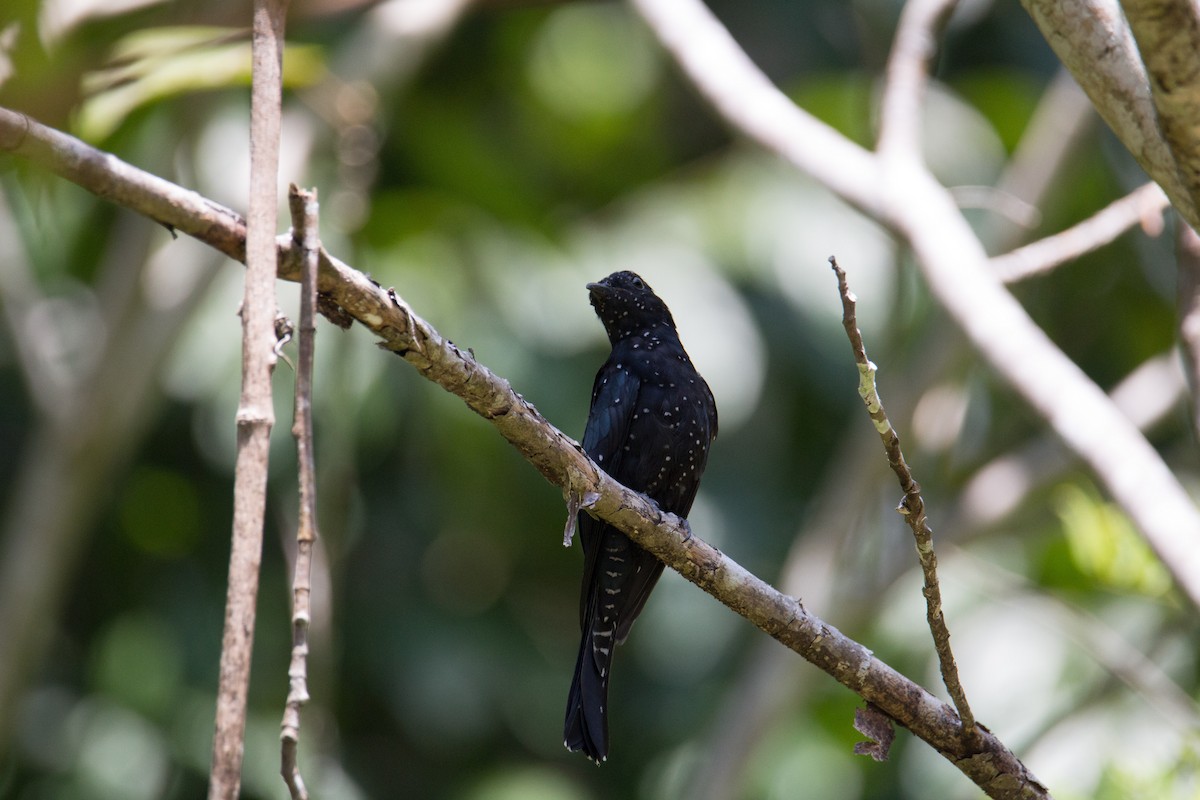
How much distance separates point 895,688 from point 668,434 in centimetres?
159

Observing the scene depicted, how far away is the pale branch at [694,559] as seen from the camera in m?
2.50

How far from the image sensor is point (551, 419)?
705 cm

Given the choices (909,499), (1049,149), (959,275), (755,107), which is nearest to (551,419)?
(755,107)

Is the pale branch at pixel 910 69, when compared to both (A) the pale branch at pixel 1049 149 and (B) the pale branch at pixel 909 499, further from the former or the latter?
(B) the pale branch at pixel 909 499

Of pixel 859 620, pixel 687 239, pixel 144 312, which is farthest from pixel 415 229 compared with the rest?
pixel 859 620

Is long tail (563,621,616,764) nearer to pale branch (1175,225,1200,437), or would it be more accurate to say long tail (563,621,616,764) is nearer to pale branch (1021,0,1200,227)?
pale branch (1175,225,1200,437)

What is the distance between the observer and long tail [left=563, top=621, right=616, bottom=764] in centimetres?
412

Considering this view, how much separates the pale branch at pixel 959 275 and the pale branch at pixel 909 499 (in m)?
1.06

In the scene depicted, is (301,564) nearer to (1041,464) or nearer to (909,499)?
(909,499)

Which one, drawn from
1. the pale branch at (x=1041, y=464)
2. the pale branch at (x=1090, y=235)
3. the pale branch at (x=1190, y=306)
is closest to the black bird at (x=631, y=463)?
the pale branch at (x=1090, y=235)

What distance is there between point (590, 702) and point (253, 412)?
9.85 feet

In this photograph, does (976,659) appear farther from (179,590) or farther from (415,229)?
(179,590)

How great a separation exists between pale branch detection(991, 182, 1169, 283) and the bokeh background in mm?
964

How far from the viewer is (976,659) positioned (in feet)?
21.8
